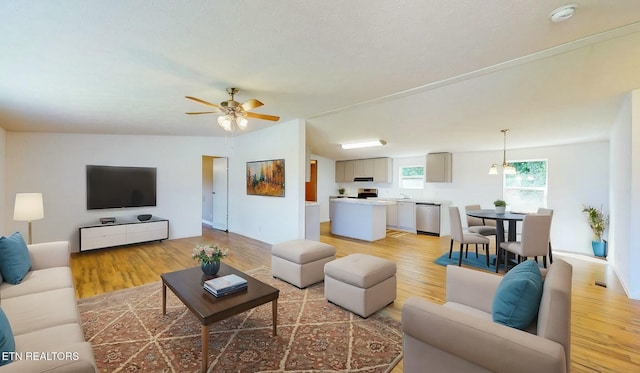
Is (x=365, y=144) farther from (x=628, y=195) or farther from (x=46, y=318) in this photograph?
(x=46, y=318)

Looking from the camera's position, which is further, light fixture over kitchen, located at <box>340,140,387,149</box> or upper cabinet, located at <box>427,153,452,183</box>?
upper cabinet, located at <box>427,153,452,183</box>

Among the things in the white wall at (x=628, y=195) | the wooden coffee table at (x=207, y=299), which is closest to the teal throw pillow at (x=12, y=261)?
the wooden coffee table at (x=207, y=299)

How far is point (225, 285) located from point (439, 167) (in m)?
6.11

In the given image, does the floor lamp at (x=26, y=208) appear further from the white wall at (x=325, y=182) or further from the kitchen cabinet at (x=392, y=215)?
the kitchen cabinet at (x=392, y=215)

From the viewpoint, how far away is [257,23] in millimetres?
1807

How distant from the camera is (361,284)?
2459mm

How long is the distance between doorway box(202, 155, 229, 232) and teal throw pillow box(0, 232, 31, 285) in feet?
14.9

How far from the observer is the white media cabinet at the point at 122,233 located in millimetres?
4664

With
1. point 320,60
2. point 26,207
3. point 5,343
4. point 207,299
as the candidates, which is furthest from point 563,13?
point 26,207

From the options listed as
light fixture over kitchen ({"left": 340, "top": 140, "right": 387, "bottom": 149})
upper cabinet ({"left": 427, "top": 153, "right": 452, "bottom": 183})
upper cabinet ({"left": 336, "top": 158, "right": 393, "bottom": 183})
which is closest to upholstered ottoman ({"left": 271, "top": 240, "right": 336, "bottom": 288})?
light fixture over kitchen ({"left": 340, "top": 140, "right": 387, "bottom": 149})

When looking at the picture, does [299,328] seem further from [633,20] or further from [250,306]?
Result: [633,20]

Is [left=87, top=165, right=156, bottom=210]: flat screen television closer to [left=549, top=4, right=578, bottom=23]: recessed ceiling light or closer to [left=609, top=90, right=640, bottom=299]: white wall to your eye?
[left=549, top=4, right=578, bottom=23]: recessed ceiling light

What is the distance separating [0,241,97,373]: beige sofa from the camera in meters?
1.04

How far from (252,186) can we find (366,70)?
405cm
